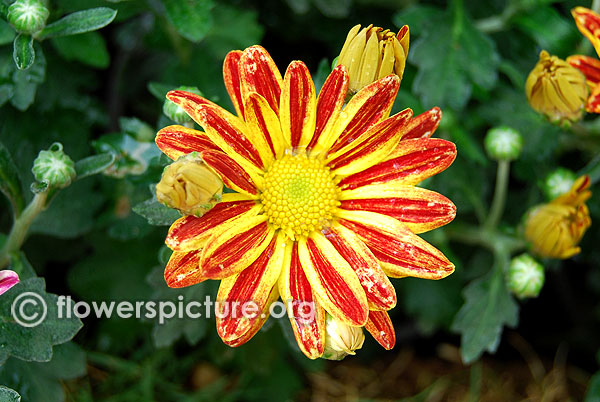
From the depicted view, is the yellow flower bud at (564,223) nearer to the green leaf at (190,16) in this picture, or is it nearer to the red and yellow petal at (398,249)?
the red and yellow petal at (398,249)

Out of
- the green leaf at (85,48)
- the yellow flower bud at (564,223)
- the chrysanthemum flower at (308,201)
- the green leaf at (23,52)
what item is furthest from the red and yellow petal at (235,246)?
the green leaf at (85,48)

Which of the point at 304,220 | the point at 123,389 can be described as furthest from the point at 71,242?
the point at 304,220

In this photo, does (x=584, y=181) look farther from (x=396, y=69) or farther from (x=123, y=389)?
(x=123, y=389)

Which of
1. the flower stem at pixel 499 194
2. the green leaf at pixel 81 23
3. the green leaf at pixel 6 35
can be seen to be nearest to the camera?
the green leaf at pixel 81 23

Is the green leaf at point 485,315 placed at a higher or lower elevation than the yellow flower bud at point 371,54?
lower

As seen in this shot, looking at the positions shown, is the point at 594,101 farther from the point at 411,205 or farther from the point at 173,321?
the point at 173,321

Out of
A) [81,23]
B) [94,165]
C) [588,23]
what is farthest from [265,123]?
[588,23]
